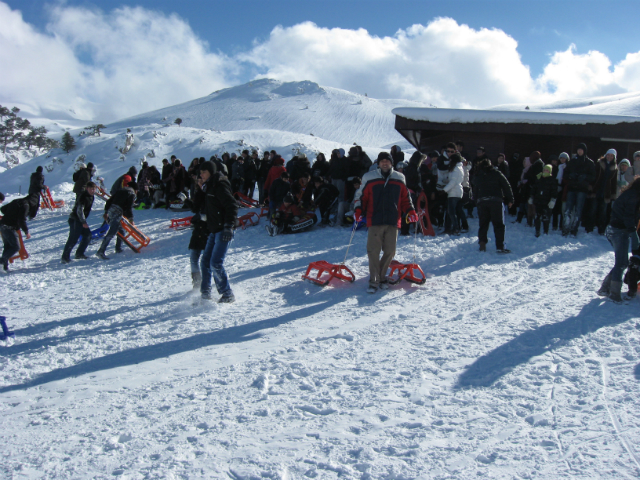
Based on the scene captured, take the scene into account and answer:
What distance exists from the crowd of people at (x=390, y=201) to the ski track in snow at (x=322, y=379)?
0.83 meters

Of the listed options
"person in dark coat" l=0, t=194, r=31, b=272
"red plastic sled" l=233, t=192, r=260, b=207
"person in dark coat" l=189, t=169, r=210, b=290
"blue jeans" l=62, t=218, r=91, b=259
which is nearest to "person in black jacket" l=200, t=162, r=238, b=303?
"person in dark coat" l=189, t=169, r=210, b=290

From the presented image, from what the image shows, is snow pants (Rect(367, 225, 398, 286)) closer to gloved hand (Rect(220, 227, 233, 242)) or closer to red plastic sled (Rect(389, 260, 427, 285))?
red plastic sled (Rect(389, 260, 427, 285))

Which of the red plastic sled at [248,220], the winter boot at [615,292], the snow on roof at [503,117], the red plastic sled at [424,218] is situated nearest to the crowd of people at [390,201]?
the winter boot at [615,292]

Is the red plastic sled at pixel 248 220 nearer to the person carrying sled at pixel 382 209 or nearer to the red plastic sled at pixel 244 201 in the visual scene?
the red plastic sled at pixel 244 201

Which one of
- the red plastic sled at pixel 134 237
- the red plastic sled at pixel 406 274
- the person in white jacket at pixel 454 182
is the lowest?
the red plastic sled at pixel 406 274

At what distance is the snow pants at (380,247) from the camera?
5883 millimetres

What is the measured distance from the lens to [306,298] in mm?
5840

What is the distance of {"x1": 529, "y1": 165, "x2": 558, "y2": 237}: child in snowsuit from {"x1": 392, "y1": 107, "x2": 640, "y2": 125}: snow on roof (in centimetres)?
348

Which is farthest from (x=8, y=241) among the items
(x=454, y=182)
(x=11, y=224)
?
(x=454, y=182)

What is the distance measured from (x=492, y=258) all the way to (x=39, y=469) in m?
7.00

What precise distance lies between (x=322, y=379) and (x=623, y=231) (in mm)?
4307

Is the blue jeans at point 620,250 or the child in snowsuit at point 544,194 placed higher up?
the child in snowsuit at point 544,194

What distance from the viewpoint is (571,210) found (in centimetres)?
902

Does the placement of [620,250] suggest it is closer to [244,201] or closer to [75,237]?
[75,237]
